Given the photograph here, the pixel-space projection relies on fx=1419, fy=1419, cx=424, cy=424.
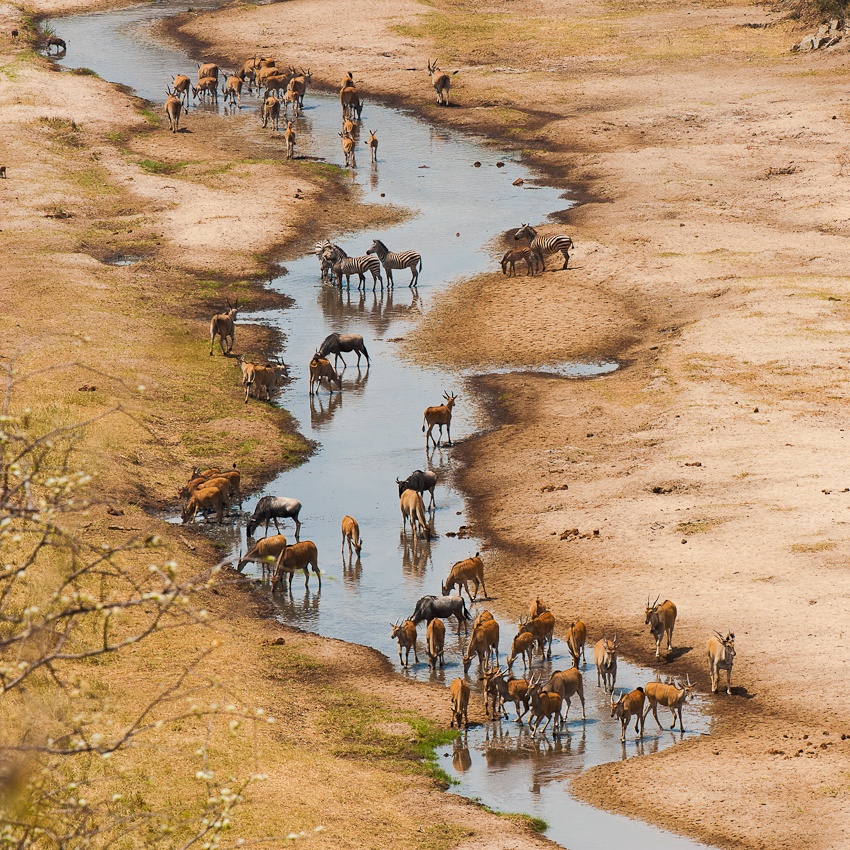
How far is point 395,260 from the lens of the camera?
43469 millimetres

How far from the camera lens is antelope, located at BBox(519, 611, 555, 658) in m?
22.9

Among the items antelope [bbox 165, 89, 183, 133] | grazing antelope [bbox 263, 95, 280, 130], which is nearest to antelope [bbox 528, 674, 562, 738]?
antelope [bbox 165, 89, 183, 133]

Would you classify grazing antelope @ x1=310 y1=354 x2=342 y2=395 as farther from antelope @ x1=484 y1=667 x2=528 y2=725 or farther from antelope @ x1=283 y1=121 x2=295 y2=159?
antelope @ x1=283 y1=121 x2=295 y2=159

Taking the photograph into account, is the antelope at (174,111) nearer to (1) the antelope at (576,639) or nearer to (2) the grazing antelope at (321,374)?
(2) the grazing antelope at (321,374)

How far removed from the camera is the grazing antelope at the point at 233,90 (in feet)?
211

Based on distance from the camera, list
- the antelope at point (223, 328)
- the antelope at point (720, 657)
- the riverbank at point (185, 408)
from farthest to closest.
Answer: the antelope at point (223, 328) < the antelope at point (720, 657) < the riverbank at point (185, 408)

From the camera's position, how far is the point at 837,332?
36.1 metres

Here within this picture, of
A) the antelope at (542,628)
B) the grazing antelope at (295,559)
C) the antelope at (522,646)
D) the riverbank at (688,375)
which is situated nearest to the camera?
the riverbank at (688,375)

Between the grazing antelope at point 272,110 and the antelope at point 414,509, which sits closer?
the antelope at point 414,509

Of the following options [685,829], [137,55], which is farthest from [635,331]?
[137,55]

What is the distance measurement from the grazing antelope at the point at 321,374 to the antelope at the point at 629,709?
16.3m

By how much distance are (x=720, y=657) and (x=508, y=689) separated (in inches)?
128

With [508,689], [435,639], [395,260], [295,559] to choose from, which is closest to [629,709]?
[508,689]

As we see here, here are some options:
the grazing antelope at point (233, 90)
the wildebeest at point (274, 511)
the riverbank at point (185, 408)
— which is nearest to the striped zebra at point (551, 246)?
the riverbank at point (185, 408)
